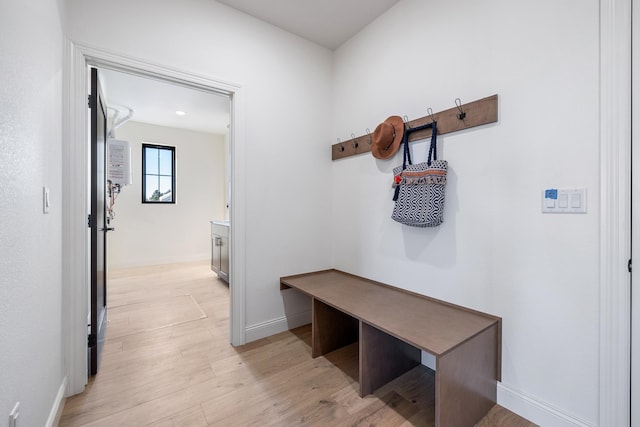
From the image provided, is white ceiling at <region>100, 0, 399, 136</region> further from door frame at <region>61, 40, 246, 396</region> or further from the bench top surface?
the bench top surface

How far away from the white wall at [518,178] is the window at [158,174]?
15.8 feet

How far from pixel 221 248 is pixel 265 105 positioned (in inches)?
95.1

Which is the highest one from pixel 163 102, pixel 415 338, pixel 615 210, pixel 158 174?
pixel 163 102

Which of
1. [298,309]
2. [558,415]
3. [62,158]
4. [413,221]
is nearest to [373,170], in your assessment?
[413,221]

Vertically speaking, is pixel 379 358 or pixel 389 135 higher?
pixel 389 135

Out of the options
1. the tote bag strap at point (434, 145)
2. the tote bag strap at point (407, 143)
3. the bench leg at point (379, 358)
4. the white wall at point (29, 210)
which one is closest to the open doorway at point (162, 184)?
the white wall at point (29, 210)

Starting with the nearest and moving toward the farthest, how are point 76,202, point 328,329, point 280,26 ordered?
point 76,202, point 328,329, point 280,26

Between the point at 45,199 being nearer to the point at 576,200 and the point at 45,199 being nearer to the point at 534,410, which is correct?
the point at 576,200

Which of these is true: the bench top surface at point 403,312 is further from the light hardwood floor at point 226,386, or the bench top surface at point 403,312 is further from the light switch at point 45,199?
the light switch at point 45,199

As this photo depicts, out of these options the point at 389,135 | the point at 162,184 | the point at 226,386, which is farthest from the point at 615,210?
the point at 162,184

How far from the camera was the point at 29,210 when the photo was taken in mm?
1084

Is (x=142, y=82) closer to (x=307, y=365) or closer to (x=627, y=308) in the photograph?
(x=307, y=365)

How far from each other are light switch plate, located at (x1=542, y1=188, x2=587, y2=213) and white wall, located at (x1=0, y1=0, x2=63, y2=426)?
217cm

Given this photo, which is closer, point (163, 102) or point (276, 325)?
point (276, 325)
